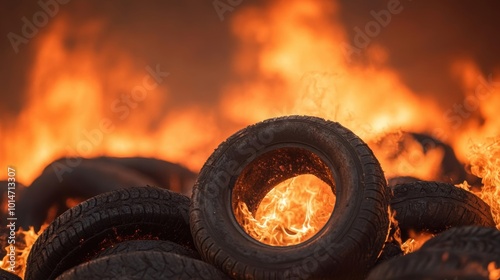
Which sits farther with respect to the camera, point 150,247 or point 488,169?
point 488,169

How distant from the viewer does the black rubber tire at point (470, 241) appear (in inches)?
109

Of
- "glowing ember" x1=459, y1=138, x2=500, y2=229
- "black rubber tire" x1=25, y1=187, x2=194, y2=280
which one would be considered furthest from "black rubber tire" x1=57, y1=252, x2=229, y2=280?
"glowing ember" x1=459, y1=138, x2=500, y2=229

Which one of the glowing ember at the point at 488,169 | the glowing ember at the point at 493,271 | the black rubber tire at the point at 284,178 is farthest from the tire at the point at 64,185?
the glowing ember at the point at 493,271

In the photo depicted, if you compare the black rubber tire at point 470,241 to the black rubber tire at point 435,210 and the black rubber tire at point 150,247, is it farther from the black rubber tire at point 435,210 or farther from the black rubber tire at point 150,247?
the black rubber tire at point 150,247

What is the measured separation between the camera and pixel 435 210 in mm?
4770

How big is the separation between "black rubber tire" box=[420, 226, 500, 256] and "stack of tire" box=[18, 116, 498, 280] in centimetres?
1

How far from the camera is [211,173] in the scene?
4.43m

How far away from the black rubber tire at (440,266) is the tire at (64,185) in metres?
6.57

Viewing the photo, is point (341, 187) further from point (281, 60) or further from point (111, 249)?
point (281, 60)

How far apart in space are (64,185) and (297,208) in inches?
169

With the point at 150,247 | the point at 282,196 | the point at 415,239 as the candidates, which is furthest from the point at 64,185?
the point at 415,239

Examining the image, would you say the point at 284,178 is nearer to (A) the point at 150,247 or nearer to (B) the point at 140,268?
(A) the point at 150,247

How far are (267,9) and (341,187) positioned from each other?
5.61 m

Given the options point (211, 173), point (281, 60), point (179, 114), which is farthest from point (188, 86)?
point (211, 173)
